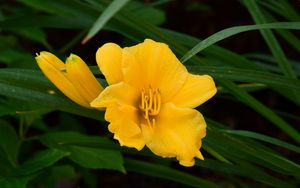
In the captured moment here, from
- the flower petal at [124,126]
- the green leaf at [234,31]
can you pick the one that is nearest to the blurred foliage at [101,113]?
the green leaf at [234,31]

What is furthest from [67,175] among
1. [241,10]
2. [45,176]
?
[241,10]

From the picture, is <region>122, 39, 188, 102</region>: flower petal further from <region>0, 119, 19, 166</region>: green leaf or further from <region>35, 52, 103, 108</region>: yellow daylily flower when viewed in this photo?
<region>0, 119, 19, 166</region>: green leaf

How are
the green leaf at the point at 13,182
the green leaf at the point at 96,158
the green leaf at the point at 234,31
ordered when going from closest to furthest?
the green leaf at the point at 234,31
the green leaf at the point at 13,182
the green leaf at the point at 96,158

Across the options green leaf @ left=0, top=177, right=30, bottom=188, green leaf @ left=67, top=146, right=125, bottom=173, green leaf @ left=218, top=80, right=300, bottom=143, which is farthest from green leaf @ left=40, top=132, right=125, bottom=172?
green leaf @ left=218, top=80, right=300, bottom=143

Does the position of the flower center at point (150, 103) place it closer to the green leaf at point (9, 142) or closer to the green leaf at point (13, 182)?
the green leaf at point (13, 182)

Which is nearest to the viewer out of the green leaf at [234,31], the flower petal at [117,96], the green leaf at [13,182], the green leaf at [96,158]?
the flower petal at [117,96]

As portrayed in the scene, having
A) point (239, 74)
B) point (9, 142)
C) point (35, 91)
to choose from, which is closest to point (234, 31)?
point (239, 74)

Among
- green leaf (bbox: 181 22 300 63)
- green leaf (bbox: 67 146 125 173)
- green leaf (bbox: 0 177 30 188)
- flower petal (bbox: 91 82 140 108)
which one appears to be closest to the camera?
flower petal (bbox: 91 82 140 108)
